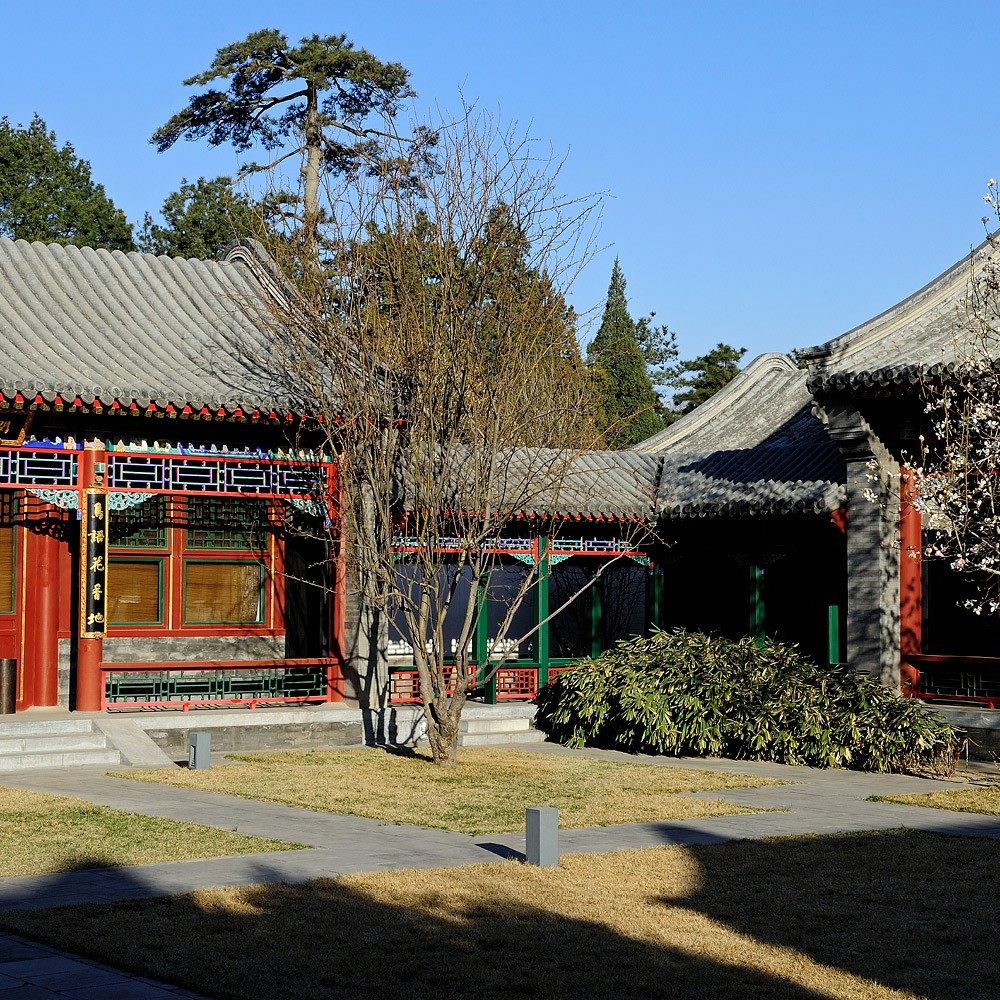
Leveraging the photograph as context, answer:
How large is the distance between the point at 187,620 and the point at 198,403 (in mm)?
3359

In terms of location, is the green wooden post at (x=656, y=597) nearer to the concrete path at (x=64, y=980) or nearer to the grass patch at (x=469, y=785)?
the grass patch at (x=469, y=785)

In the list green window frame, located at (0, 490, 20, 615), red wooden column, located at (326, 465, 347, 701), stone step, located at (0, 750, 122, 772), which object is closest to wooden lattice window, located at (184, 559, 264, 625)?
red wooden column, located at (326, 465, 347, 701)

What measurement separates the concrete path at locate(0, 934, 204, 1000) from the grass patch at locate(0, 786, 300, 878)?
219cm

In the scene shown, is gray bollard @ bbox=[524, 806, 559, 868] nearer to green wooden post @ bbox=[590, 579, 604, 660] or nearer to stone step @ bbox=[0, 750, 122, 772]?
stone step @ bbox=[0, 750, 122, 772]

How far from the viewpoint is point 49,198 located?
37438 mm

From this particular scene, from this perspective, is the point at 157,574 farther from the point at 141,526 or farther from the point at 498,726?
the point at 498,726

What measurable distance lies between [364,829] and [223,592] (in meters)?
7.40

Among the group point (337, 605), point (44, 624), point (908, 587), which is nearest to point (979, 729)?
point (908, 587)

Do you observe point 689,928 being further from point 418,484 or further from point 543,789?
point 418,484

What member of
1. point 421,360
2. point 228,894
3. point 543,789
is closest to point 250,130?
point 421,360

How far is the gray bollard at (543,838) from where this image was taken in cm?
943

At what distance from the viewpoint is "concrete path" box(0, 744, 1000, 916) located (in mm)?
8875

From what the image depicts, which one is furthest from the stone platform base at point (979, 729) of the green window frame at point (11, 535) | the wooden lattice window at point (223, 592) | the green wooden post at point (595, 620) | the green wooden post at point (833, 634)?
the green window frame at point (11, 535)

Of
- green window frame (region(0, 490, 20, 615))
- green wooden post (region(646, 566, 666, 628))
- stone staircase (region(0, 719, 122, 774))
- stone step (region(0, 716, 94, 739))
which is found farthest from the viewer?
green wooden post (region(646, 566, 666, 628))
